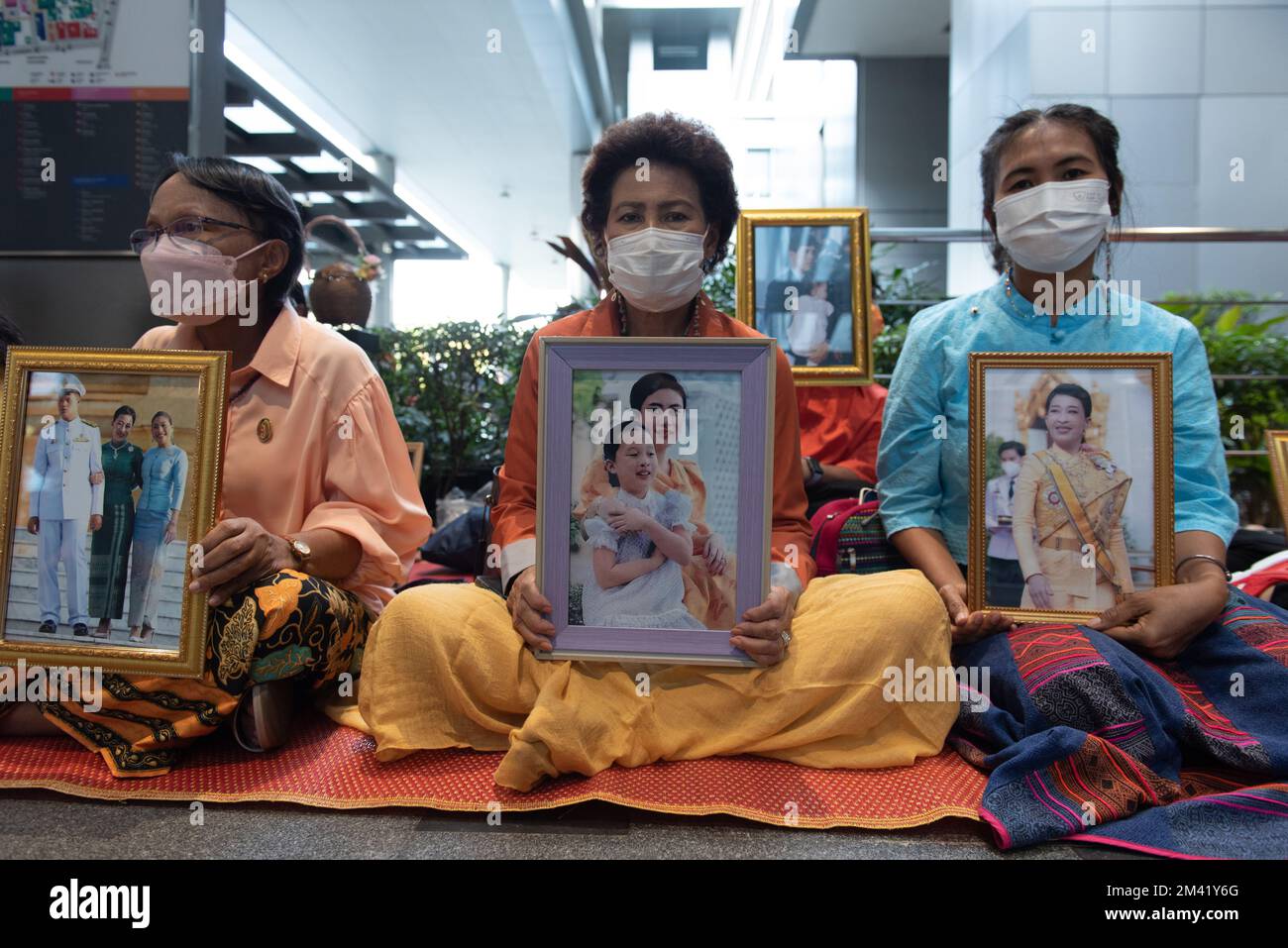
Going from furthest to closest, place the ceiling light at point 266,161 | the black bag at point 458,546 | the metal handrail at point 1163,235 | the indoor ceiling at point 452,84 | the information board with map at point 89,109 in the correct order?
1. the ceiling light at point 266,161
2. the indoor ceiling at point 452,84
3. the metal handrail at point 1163,235
4. the black bag at point 458,546
5. the information board with map at point 89,109

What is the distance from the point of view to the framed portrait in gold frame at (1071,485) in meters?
1.63

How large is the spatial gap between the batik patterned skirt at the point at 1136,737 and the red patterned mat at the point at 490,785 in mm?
91

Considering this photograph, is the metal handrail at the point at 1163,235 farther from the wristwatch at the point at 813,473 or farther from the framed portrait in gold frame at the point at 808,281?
the wristwatch at the point at 813,473

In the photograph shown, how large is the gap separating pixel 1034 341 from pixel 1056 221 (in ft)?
0.84

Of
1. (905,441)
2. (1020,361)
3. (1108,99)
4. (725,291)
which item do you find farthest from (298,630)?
(1108,99)

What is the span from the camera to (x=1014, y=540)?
165 centimetres

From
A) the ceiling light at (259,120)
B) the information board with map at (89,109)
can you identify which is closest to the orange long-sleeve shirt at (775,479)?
the information board with map at (89,109)

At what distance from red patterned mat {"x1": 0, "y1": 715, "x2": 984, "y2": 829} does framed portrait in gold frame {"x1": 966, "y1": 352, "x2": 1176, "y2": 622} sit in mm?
368

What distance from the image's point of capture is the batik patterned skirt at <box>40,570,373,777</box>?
1.51 m

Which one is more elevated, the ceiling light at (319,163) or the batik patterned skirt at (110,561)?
the ceiling light at (319,163)

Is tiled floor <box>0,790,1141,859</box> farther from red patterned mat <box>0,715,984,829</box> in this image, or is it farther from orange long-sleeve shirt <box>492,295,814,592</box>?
orange long-sleeve shirt <box>492,295,814,592</box>

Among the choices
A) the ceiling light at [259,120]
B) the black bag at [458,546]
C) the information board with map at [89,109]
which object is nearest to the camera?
the information board with map at [89,109]

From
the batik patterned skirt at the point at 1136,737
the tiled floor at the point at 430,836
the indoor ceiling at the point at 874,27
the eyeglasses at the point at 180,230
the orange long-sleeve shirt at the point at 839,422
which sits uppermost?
the indoor ceiling at the point at 874,27
